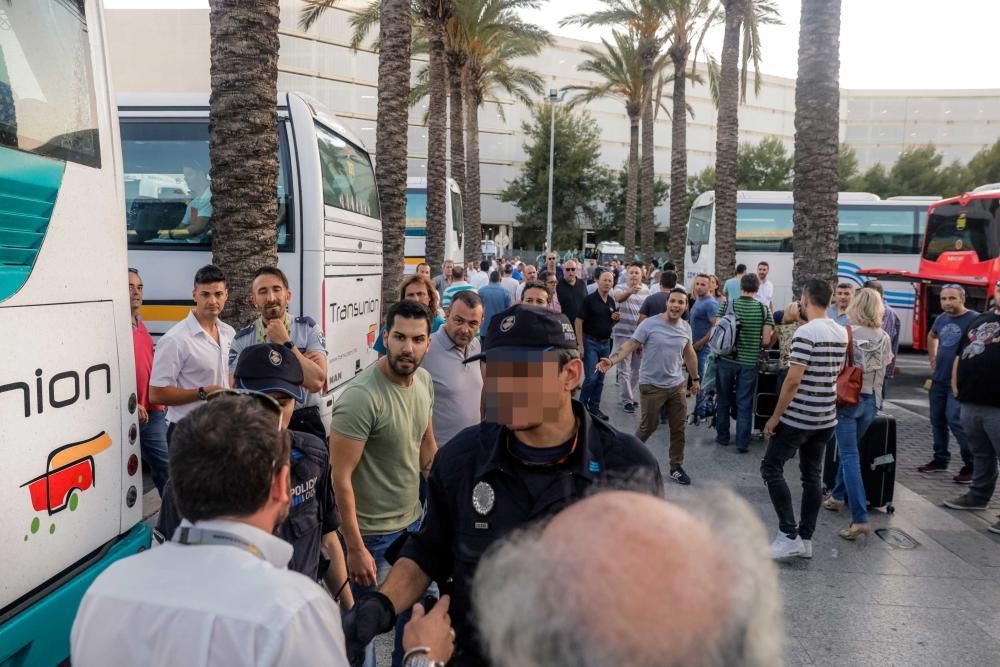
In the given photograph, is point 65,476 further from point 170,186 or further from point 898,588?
point 170,186

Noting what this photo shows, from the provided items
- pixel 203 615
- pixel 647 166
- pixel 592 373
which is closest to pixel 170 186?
pixel 592 373

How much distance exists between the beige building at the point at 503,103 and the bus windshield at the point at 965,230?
75.4 ft

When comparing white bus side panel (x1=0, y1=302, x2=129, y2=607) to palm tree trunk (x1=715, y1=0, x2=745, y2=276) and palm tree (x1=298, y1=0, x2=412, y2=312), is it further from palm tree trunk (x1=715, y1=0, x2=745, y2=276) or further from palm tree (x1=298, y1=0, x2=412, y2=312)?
palm tree trunk (x1=715, y1=0, x2=745, y2=276)

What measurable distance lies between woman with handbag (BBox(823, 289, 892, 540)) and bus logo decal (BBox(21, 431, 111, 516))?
5.23 m

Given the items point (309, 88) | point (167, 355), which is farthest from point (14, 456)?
point (309, 88)

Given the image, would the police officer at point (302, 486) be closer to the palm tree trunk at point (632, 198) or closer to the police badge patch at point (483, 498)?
the police badge patch at point (483, 498)

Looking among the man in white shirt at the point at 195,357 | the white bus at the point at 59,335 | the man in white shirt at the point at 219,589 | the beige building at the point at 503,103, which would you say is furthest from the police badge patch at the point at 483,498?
the beige building at the point at 503,103

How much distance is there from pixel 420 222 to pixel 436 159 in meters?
5.40

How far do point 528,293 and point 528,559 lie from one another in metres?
5.55

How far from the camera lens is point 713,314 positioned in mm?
9898

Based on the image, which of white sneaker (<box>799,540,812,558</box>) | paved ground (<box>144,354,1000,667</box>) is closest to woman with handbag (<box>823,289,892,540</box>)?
paved ground (<box>144,354,1000,667</box>)

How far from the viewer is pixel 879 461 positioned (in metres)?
6.27

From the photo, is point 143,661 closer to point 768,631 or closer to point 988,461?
point 768,631

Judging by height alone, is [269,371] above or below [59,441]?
above
